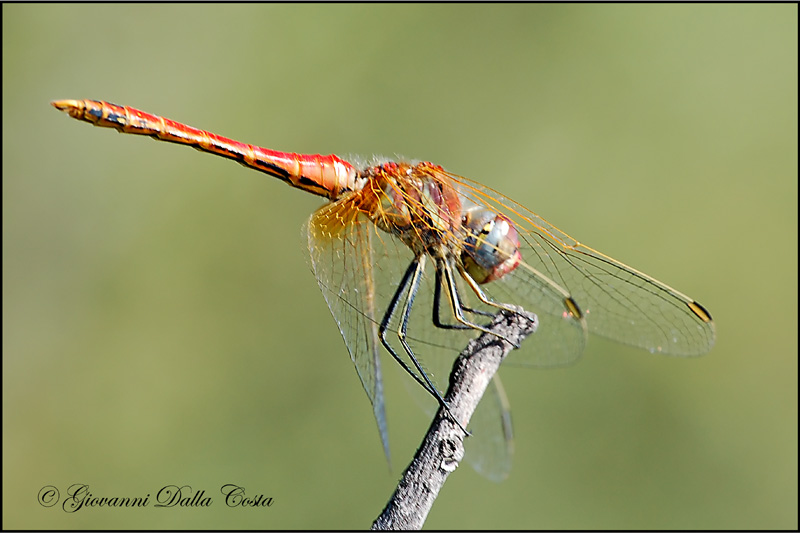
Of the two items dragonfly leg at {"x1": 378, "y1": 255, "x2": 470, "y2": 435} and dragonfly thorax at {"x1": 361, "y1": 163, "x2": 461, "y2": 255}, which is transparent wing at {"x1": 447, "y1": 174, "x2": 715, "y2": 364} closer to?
dragonfly thorax at {"x1": 361, "y1": 163, "x2": 461, "y2": 255}

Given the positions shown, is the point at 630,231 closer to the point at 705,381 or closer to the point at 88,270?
the point at 705,381

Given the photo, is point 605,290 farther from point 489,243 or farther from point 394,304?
point 394,304

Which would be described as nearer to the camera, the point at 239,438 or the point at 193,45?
the point at 239,438

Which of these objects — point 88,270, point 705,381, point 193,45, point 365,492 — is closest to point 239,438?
point 365,492

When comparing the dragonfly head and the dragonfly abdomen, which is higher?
the dragonfly abdomen

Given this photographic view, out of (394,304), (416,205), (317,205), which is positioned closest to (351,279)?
(394,304)

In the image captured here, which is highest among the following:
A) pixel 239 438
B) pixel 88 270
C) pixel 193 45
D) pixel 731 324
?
pixel 193 45

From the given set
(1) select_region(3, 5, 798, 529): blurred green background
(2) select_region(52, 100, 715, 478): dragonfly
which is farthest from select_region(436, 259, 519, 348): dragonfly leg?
(1) select_region(3, 5, 798, 529): blurred green background
